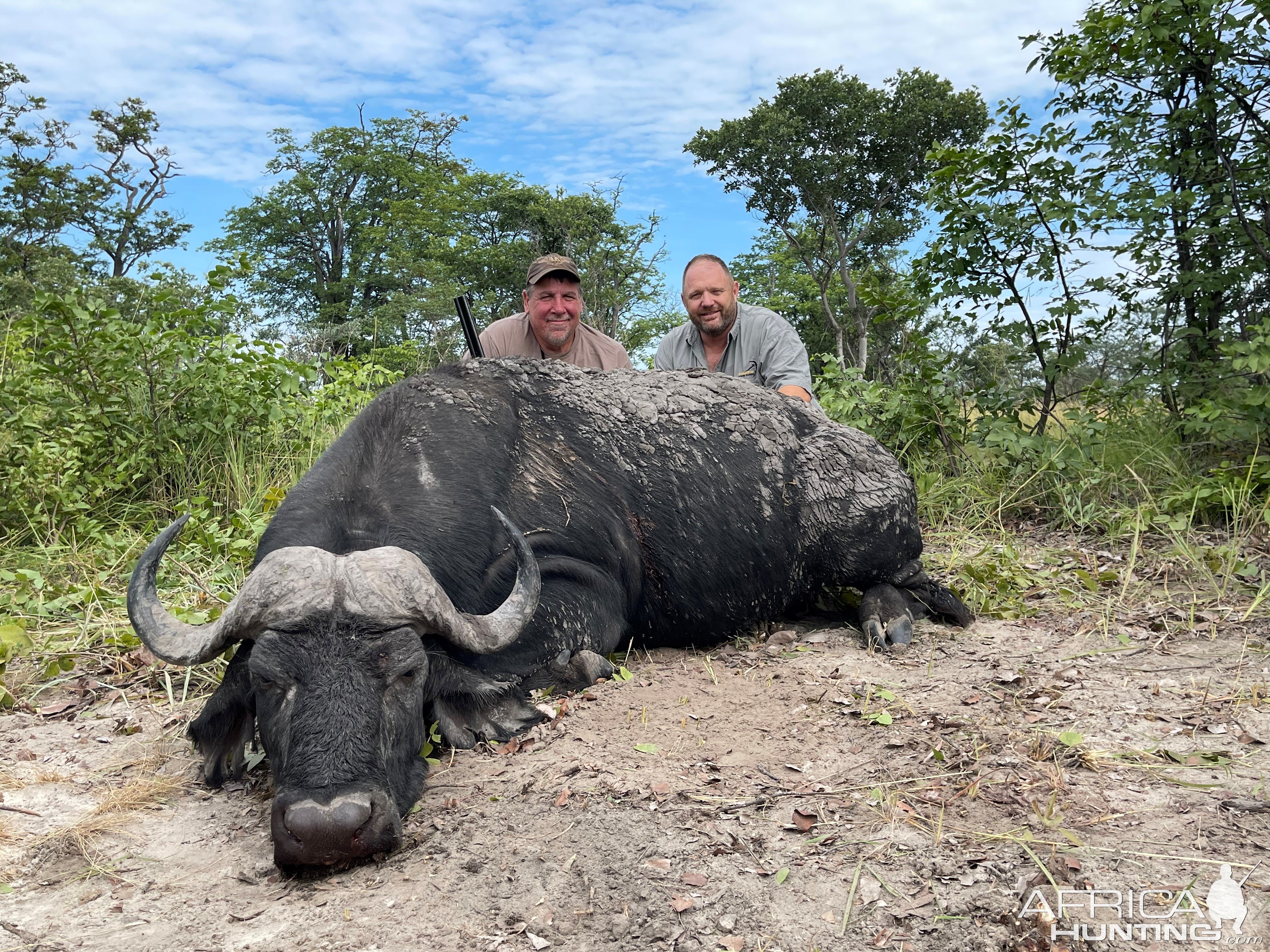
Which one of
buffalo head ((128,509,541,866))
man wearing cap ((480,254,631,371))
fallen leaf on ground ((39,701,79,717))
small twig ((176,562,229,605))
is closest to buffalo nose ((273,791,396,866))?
buffalo head ((128,509,541,866))

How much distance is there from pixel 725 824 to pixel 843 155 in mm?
23774

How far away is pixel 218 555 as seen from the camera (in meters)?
5.91


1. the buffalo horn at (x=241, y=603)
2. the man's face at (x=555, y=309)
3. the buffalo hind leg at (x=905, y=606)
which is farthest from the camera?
the man's face at (x=555, y=309)

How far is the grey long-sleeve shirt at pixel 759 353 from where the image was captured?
690 centimetres

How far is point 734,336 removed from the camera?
7309 mm

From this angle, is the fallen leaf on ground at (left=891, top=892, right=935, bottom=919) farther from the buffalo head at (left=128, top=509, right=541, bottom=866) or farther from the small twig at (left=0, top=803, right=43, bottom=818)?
the small twig at (left=0, top=803, right=43, bottom=818)

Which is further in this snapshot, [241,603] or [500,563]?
Result: [500,563]

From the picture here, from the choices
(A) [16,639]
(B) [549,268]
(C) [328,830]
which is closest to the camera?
(C) [328,830]

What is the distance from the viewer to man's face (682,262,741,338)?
7047mm

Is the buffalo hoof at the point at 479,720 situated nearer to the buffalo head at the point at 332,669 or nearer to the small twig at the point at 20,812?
the buffalo head at the point at 332,669

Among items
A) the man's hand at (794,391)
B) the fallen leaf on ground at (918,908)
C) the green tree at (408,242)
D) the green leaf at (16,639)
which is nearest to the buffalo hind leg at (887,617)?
the man's hand at (794,391)

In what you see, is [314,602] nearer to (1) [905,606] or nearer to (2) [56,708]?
(2) [56,708]

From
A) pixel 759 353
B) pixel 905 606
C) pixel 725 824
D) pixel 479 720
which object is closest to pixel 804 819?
pixel 725 824

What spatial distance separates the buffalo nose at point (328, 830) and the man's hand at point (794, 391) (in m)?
4.28
